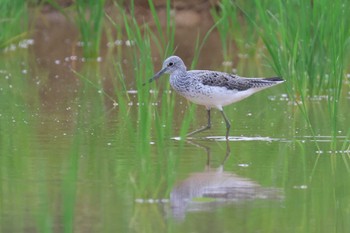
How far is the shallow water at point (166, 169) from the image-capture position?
614 centimetres

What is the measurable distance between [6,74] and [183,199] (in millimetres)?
6604

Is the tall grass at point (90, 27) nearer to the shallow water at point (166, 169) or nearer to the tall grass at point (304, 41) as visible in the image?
the shallow water at point (166, 169)

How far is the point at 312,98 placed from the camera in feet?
36.9

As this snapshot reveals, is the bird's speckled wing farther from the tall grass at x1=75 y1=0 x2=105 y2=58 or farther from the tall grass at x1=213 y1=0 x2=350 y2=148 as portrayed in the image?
the tall grass at x1=75 y1=0 x2=105 y2=58

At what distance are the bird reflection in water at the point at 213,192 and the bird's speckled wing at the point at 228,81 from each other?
6.55 ft

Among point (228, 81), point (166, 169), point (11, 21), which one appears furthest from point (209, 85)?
point (11, 21)

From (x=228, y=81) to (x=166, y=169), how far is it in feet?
7.34

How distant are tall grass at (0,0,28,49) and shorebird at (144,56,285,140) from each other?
4097 mm

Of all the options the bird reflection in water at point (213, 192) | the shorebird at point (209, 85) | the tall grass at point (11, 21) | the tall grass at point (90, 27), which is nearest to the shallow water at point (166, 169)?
the bird reflection in water at point (213, 192)

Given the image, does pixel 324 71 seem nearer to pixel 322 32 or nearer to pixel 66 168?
pixel 322 32

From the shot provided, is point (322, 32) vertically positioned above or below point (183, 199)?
Result: above

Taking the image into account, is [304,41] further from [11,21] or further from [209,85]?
[11,21]

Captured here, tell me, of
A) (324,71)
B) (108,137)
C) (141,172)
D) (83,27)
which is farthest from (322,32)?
(83,27)

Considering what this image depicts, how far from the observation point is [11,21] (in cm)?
1411
